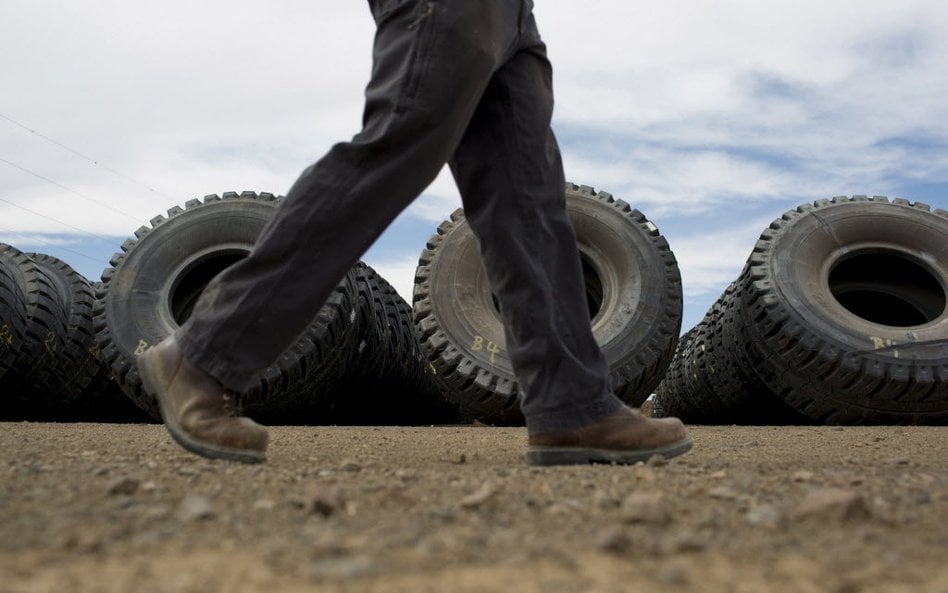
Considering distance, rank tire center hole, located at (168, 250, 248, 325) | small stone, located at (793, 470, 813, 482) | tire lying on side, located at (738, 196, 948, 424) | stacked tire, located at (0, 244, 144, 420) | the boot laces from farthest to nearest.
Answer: stacked tire, located at (0, 244, 144, 420)
tire center hole, located at (168, 250, 248, 325)
tire lying on side, located at (738, 196, 948, 424)
the boot laces
small stone, located at (793, 470, 813, 482)

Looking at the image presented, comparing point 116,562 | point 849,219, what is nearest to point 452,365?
point 849,219

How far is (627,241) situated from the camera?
548 cm

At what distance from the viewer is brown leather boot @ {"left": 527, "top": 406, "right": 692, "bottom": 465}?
2.35 metres

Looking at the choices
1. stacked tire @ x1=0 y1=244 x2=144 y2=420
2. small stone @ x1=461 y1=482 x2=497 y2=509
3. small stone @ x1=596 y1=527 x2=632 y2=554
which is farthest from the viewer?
stacked tire @ x1=0 y1=244 x2=144 y2=420

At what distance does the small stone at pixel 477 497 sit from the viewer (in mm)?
1463

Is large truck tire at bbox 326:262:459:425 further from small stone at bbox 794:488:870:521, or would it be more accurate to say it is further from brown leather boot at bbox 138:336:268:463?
small stone at bbox 794:488:870:521

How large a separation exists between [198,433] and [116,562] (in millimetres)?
1007

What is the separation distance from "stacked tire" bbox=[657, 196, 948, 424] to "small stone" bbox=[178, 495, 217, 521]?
432 cm

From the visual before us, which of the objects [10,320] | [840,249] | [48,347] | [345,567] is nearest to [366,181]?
[345,567]

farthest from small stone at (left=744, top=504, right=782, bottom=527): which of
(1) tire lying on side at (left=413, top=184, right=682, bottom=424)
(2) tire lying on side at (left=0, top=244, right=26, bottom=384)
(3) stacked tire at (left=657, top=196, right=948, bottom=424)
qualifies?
(2) tire lying on side at (left=0, top=244, right=26, bottom=384)

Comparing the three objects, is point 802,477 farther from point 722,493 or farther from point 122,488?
point 122,488

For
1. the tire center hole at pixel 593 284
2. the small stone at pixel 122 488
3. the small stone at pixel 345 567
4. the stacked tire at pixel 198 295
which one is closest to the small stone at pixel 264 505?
the small stone at pixel 122 488

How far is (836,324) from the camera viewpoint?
507 centimetres

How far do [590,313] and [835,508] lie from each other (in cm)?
395
